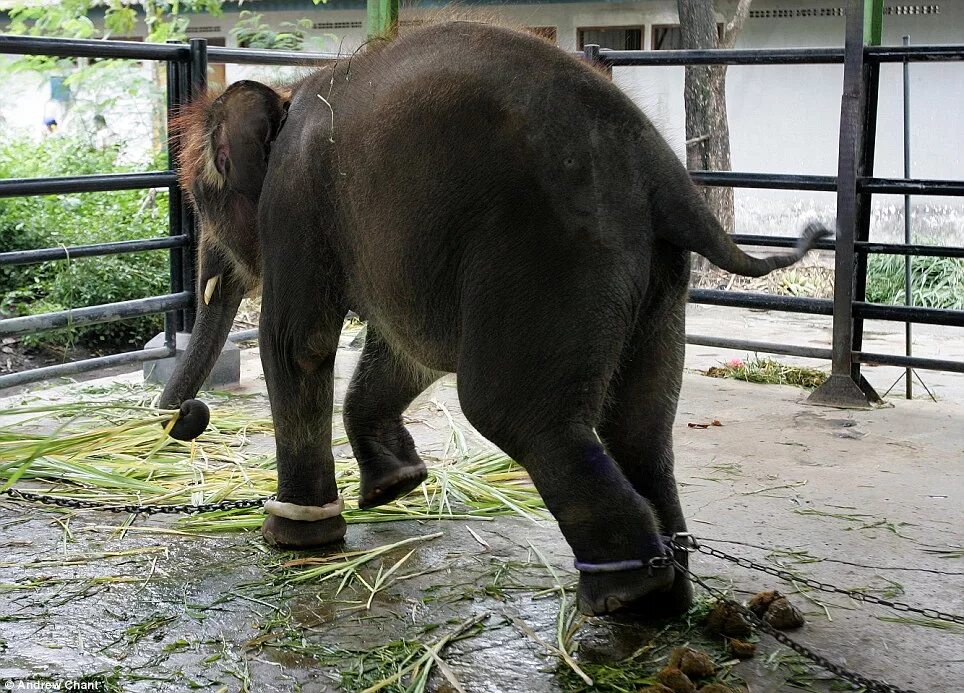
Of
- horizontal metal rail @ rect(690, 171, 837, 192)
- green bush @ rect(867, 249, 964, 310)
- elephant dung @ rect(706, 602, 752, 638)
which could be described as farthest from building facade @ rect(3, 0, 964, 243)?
elephant dung @ rect(706, 602, 752, 638)

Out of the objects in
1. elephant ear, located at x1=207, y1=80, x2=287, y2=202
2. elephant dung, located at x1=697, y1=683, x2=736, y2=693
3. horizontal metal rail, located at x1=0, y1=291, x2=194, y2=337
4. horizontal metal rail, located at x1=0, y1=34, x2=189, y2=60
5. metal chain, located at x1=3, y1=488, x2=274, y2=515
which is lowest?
metal chain, located at x1=3, y1=488, x2=274, y2=515

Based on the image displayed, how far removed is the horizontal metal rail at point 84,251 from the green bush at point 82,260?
7.89 ft

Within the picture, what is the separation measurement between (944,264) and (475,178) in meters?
9.18

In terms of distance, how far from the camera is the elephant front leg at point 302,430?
3838mm

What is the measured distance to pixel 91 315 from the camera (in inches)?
236

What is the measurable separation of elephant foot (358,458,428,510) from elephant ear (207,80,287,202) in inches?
43.6

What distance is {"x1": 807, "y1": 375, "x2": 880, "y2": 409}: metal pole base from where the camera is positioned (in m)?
6.38

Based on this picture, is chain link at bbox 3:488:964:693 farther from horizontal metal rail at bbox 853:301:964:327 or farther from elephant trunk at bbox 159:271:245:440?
horizontal metal rail at bbox 853:301:964:327

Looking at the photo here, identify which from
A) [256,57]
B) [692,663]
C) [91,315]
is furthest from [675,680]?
[256,57]

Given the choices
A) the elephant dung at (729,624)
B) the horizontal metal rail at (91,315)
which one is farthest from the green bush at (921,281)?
the elephant dung at (729,624)

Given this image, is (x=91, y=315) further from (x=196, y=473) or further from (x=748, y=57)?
(x=748, y=57)

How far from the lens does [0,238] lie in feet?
33.4

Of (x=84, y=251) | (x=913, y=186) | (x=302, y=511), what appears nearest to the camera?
(x=302, y=511)

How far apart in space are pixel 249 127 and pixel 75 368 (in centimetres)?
256
